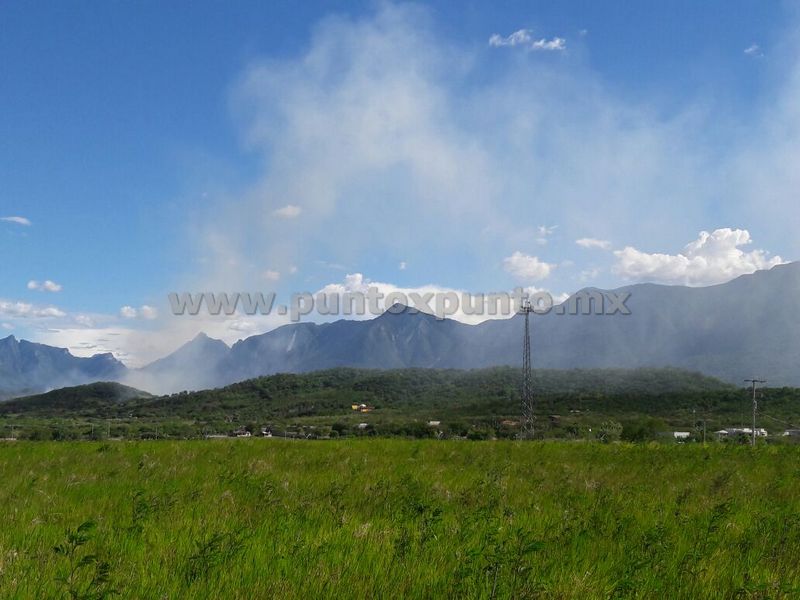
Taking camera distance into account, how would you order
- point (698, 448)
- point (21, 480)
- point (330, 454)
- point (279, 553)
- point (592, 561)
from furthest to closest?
1. point (698, 448)
2. point (330, 454)
3. point (21, 480)
4. point (592, 561)
5. point (279, 553)

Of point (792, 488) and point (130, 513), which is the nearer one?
point (130, 513)

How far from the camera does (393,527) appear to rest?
6496mm

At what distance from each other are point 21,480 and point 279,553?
7135mm

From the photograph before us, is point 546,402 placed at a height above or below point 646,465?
below

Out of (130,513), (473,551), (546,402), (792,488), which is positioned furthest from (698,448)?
(546,402)

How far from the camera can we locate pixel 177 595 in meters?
4.11

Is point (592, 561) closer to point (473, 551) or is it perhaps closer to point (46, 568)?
point (473, 551)

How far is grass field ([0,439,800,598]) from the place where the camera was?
4.55m

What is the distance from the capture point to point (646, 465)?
41.6ft

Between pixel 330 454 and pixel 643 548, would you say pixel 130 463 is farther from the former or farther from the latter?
pixel 643 548

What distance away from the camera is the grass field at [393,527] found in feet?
14.9

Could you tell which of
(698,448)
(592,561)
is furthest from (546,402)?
(592,561)

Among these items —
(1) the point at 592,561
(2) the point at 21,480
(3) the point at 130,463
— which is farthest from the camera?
(3) the point at 130,463

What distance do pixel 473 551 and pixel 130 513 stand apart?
16.0 feet
